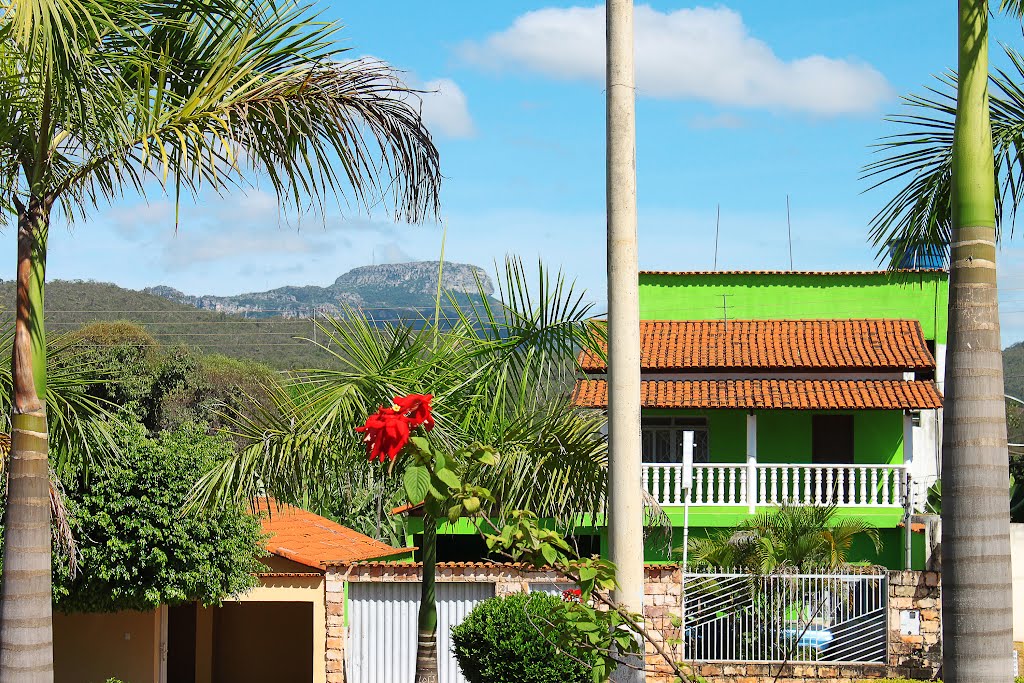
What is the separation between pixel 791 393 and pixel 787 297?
170 inches

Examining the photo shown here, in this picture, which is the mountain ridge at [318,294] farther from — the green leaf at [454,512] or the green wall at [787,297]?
the green leaf at [454,512]

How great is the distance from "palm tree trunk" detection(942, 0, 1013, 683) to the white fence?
1016cm

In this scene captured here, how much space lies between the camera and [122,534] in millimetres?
14609

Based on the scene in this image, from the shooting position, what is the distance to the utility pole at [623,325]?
6.01m

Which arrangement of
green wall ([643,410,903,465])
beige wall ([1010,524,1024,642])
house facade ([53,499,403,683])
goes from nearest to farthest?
beige wall ([1010,524,1024,642]) < house facade ([53,499,403,683]) < green wall ([643,410,903,465])

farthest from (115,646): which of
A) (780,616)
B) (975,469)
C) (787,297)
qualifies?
(975,469)

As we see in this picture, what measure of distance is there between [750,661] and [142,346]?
33.3 metres

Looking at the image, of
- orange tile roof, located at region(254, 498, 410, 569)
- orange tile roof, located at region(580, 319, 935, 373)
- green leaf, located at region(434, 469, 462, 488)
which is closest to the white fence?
orange tile roof, located at region(254, 498, 410, 569)

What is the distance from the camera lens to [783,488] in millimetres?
20469

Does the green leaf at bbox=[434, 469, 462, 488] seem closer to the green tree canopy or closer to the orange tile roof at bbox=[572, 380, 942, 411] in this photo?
the green tree canopy

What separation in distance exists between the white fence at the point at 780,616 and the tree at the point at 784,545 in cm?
43

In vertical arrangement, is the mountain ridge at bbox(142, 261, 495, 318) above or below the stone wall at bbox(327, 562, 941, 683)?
above

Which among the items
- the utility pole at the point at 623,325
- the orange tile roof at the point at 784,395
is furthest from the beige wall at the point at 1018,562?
the utility pole at the point at 623,325

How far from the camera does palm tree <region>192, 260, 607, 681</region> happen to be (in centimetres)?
1038
